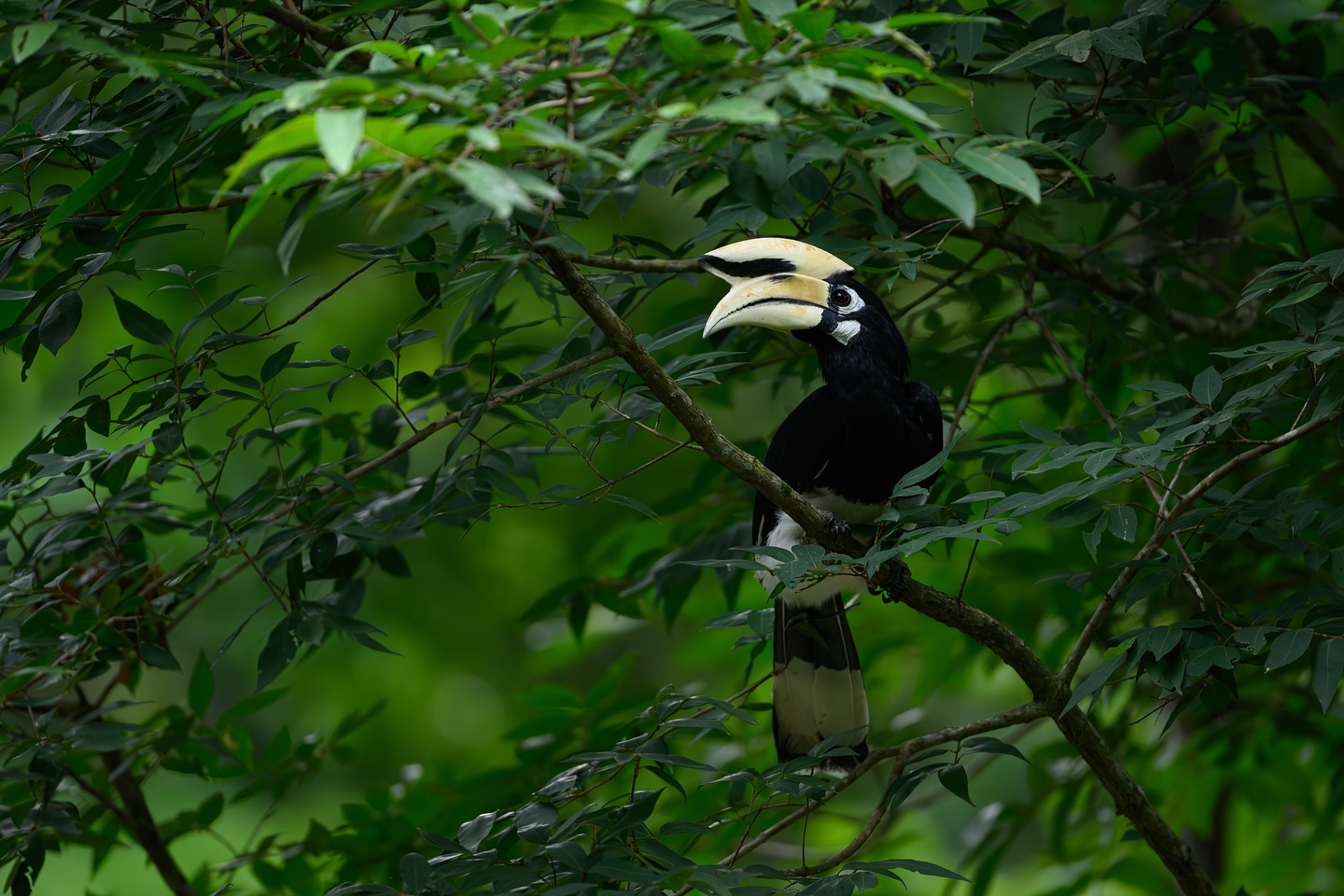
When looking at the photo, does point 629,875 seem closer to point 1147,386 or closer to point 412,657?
point 1147,386

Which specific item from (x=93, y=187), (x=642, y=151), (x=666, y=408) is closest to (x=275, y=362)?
(x=93, y=187)

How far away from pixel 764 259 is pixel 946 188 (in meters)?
0.81

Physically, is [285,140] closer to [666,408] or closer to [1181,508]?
[666,408]

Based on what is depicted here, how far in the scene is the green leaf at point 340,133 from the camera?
2.94ft

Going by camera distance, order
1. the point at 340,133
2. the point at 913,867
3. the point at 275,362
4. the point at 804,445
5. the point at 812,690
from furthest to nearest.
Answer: the point at 812,690
the point at 804,445
the point at 275,362
the point at 913,867
the point at 340,133

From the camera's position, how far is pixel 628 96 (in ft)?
3.84

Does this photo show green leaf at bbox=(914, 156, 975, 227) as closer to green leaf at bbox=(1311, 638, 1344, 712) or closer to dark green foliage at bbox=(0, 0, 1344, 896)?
dark green foliage at bbox=(0, 0, 1344, 896)

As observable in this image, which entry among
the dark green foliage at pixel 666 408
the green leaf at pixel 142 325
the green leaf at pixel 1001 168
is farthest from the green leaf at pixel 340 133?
the green leaf at pixel 142 325

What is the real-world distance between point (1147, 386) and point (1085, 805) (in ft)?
4.73

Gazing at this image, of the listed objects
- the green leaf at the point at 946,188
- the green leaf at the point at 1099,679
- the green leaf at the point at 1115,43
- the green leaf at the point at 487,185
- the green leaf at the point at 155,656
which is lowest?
the green leaf at the point at 1099,679

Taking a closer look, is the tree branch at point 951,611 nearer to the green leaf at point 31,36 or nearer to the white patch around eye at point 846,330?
the white patch around eye at point 846,330

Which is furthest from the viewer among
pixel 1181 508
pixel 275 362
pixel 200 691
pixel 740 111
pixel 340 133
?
pixel 200 691

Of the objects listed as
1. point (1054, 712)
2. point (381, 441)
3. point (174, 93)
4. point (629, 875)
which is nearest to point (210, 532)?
point (381, 441)

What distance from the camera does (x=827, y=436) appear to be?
98.2 inches
